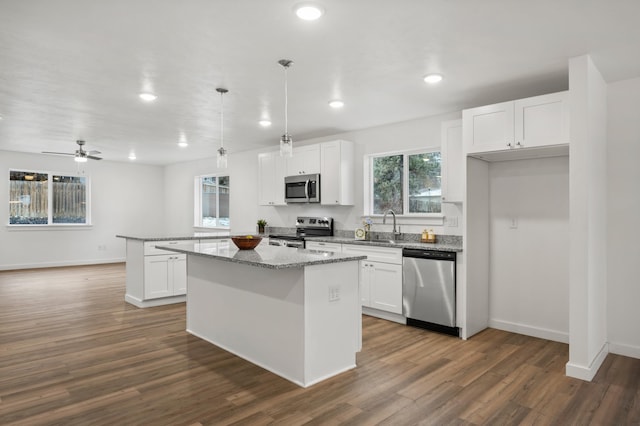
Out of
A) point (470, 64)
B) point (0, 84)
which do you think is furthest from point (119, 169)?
point (470, 64)

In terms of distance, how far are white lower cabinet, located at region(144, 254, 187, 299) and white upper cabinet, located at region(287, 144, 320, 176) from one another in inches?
82.7

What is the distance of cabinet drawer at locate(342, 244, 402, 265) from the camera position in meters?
4.57

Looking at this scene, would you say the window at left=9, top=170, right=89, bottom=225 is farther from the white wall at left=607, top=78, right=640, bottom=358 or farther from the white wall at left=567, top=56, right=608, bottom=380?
the white wall at left=607, top=78, right=640, bottom=358

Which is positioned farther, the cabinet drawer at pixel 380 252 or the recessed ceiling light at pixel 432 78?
the cabinet drawer at pixel 380 252

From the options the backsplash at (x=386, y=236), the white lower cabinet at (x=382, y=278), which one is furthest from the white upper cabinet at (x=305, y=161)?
the white lower cabinet at (x=382, y=278)

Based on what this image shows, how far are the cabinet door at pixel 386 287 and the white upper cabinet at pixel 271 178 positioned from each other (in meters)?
2.29

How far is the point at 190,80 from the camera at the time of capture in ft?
12.1

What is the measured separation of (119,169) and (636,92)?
32.3 feet

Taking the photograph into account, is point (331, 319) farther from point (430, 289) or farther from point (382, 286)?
point (382, 286)

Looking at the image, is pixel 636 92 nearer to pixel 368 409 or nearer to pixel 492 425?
pixel 492 425

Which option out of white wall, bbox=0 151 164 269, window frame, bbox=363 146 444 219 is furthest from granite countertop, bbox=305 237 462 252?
white wall, bbox=0 151 164 269

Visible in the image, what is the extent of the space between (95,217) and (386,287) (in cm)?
768

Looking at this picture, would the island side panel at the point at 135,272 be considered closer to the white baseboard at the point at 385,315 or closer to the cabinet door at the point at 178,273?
the cabinet door at the point at 178,273

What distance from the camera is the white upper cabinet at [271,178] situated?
647 cm
